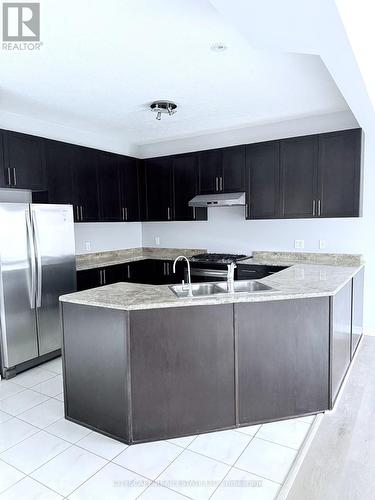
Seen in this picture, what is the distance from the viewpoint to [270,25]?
63.2 inches

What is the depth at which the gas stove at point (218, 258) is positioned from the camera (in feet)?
14.6

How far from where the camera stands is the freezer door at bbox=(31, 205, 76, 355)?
137 inches

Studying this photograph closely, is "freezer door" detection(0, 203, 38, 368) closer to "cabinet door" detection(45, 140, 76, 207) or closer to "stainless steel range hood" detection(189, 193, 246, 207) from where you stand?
"cabinet door" detection(45, 140, 76, 207)

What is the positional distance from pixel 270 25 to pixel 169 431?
96.9 inches

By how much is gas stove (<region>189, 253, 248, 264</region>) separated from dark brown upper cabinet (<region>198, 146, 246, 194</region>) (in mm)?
898

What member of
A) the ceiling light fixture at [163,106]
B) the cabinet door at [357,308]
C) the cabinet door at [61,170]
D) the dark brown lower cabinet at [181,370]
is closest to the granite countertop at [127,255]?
the cabinet door at [61,170]

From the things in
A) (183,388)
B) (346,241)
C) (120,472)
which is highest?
(346,241)

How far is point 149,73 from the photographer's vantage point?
285 cm

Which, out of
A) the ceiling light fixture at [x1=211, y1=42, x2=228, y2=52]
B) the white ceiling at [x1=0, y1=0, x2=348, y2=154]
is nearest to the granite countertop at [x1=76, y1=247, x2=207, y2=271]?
the white ceiling at [x1=0, y1=0, x2=348, y2=154]

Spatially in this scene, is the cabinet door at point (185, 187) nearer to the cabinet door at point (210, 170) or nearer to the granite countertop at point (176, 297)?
the cabinet door at point (210, 170)

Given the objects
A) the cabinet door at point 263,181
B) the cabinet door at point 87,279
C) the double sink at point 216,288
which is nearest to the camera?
the double sink at point 216,288

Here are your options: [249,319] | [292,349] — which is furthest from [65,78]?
[292,349]

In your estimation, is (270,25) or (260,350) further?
(260,350)

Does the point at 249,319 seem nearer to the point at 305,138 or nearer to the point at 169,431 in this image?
the point at 169,431
